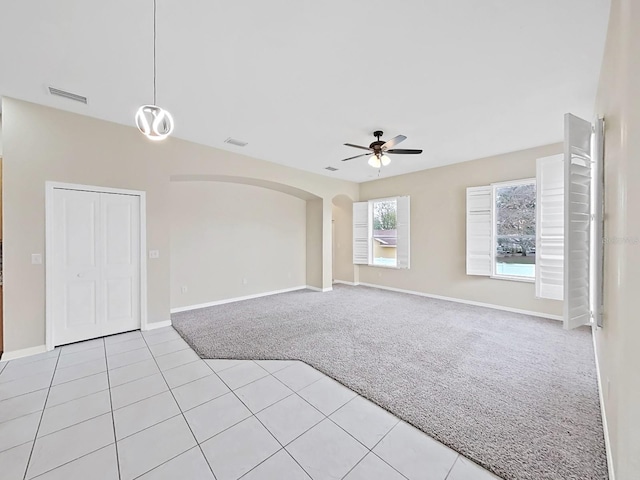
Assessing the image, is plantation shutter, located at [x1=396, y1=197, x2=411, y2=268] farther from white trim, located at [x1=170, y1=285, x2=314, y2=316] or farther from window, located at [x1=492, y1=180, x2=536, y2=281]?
white trim, located at [x1=170, y1=285, x2=314, y2=316]

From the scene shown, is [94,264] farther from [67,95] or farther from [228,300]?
[228,300]

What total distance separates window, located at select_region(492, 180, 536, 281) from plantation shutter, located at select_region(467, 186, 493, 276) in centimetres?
11

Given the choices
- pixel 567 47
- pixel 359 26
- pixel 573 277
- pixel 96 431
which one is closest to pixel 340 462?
pixel 96 431

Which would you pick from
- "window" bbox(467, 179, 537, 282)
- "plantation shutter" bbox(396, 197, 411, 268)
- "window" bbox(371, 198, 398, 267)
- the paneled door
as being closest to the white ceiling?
the paneled door

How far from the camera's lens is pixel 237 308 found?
5.07 metres

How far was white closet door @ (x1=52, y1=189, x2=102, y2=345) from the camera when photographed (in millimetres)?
3326

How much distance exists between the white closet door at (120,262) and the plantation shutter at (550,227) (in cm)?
622

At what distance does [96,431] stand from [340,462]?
69.6 inches

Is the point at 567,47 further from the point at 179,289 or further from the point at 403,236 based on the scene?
the point at 179,289

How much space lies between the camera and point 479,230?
514 cm

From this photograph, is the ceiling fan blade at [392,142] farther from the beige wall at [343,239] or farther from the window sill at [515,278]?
the beige wall at [343,239]

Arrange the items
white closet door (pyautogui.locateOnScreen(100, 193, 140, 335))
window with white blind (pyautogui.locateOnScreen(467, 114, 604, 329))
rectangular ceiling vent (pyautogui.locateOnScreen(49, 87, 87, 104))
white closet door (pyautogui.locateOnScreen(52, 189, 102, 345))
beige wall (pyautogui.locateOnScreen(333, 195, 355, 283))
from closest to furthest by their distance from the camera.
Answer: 1. window with white blind (pyautogui.locateOnScreen(467, 114, 604, 329))
2. rectangular ceiling vent (pyautogui.locateOnScreen(49, 87, 87, 104))
3. white closet door (pyautogui.locateOnScreen(52, 189, 102, 345))
4. white closet door (pyautogui.locateOnScreen(100, 193, 140, 335))
5. beige wall (pyautogui.locateOnScreen(333, 195, 355, 283))

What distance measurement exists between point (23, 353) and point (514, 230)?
7594 mm

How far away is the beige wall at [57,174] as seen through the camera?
303 centimetres
